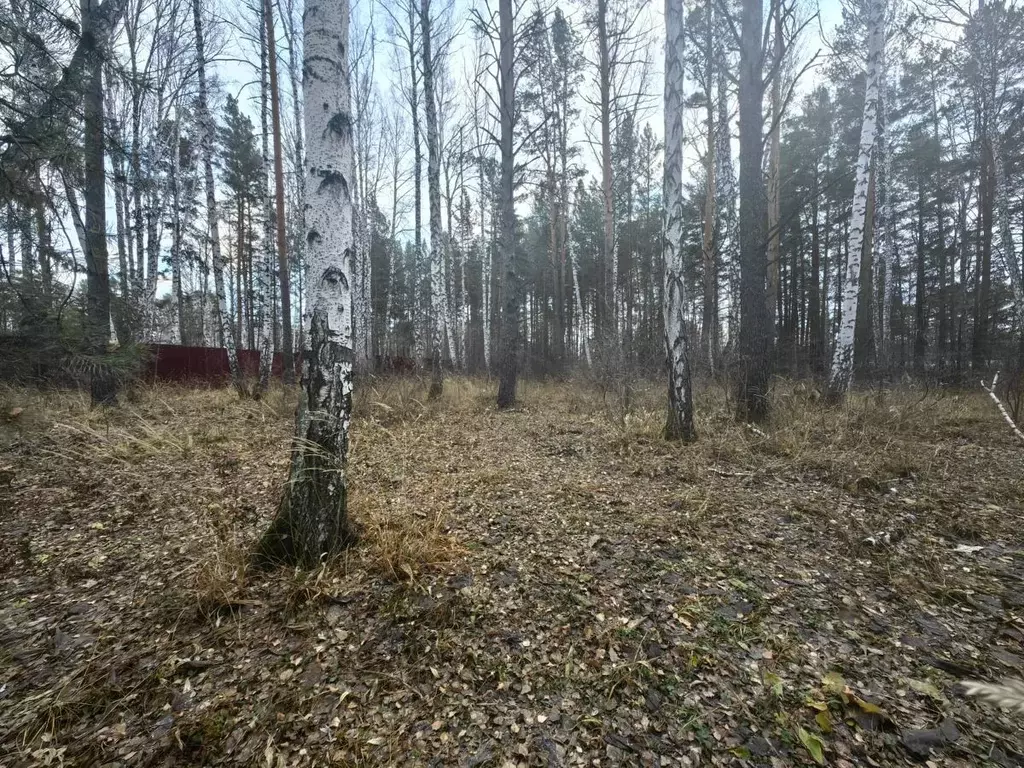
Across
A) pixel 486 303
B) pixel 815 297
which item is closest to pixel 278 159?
→ pixel 486 303

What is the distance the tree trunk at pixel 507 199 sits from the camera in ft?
24.5

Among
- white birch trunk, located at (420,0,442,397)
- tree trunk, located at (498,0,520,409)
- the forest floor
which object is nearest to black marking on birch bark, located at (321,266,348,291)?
the forest floor

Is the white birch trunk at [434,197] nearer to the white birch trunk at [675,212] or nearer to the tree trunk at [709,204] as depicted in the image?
the white birch trunk at [675,212]

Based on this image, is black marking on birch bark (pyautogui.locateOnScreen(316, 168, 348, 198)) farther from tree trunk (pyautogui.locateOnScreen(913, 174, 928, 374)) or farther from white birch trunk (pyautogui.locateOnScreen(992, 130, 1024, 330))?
tree trunk (pyautogui.locateOnScreen(913, 174, 928, 374))

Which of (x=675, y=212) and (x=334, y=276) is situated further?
(x=675, y=212)

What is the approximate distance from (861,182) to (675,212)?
15.3 ft

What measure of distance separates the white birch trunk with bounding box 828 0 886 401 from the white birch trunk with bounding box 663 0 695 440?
405 centimetres

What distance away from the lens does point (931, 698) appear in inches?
59.7

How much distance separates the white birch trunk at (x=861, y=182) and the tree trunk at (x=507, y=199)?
5.81 meters

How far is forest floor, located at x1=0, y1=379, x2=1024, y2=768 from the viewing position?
1418mm

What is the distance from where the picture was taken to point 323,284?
7.27 feet

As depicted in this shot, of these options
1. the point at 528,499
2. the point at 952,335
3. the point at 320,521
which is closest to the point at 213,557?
the point at 320,521

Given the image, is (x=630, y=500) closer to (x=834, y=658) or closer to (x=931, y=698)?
(x=834, y=658)

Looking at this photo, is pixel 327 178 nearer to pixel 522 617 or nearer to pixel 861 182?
pixel 522 617
